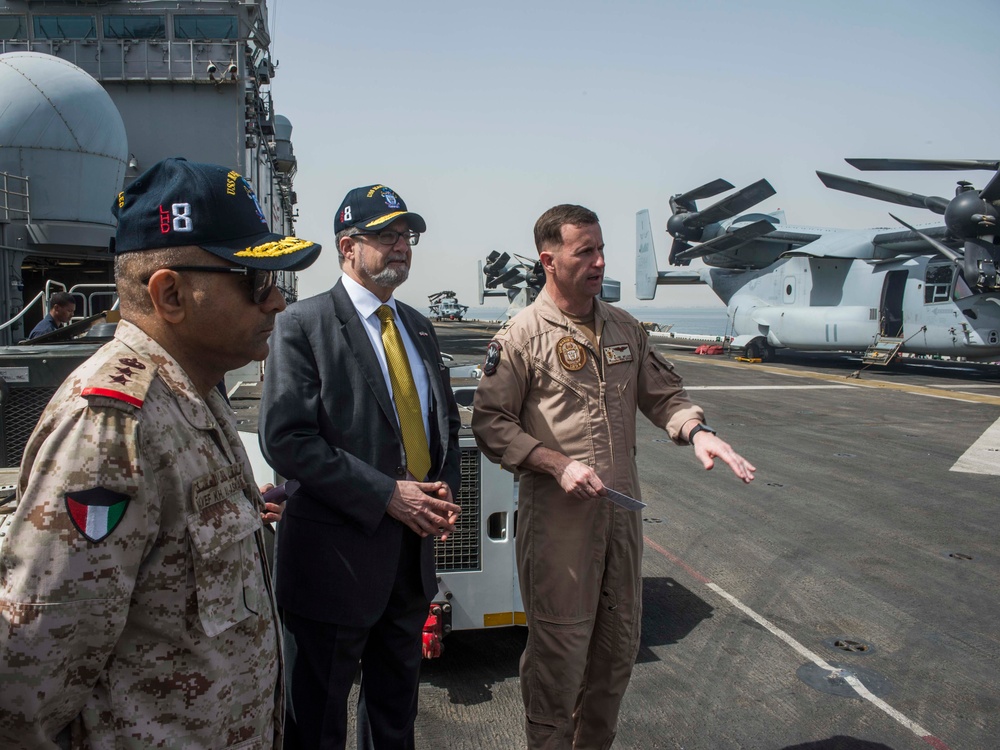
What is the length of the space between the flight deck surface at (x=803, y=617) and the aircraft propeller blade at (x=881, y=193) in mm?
10938

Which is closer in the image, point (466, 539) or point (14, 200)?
point (466, 539)

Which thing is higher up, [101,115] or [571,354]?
[101,115]

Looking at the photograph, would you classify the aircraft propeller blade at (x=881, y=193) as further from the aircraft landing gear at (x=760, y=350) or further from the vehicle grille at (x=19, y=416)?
the vehicle grille at (x=19, y=416)

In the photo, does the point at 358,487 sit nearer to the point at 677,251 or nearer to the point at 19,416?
the point at 19,416

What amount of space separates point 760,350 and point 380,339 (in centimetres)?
2375

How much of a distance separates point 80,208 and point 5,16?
8.93 m

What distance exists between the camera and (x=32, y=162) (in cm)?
1383

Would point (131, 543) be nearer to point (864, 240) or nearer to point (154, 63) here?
point (154, 63)

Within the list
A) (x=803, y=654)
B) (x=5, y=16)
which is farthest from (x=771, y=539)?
(x=5, y=16)

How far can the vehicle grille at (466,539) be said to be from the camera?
3629 mm

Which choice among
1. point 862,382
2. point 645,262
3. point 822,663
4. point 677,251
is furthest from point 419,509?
point 645,262

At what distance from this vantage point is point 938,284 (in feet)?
63.0

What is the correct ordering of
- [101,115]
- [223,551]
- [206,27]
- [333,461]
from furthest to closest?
[206,27]
[101,115]
[333,461]
[223,551]

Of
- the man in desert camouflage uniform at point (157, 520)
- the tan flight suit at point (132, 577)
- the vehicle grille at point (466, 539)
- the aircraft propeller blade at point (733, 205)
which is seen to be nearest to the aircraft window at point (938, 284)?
the aircraft propeller blade at point (733, 205)
